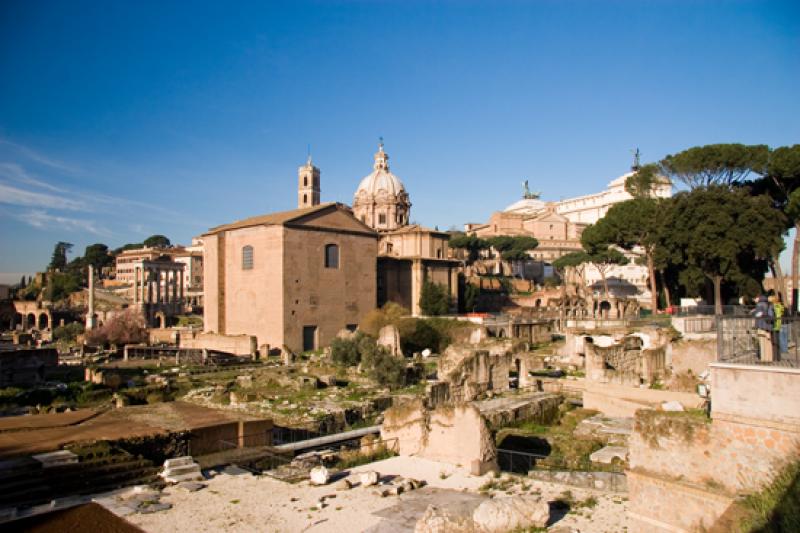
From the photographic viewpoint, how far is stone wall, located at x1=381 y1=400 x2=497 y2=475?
978 centimetres

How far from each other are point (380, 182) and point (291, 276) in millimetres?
28669

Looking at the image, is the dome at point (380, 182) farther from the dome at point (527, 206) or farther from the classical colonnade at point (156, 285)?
the dome at point (527, 206)

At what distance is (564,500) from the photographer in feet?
26.3

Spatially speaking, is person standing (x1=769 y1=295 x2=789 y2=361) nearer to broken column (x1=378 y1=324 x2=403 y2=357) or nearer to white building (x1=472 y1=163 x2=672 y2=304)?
broken column (x1=378 y1=324 x2=403 y2=357)

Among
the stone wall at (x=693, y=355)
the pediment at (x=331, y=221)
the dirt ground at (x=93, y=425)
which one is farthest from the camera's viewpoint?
the pediment at (x=331, y=221)

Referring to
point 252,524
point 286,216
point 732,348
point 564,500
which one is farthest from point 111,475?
point 286,216

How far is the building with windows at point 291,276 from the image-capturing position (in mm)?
34188

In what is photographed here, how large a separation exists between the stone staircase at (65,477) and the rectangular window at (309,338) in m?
25.3

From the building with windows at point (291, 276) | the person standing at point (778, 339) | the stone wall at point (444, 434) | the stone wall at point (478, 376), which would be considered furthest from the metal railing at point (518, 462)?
the building with windows at point (291, 276)

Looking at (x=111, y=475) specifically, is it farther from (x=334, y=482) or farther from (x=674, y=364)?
(x=674, y=364)

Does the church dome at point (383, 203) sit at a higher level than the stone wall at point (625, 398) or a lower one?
higher

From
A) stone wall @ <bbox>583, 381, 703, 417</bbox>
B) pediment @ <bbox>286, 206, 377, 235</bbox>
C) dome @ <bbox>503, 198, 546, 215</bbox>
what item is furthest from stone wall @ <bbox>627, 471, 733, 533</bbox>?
dome @ <bbox>503, 198, 546, 215</bbox>

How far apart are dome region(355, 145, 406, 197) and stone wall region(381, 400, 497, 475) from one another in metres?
49.8

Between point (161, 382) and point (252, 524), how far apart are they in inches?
643
